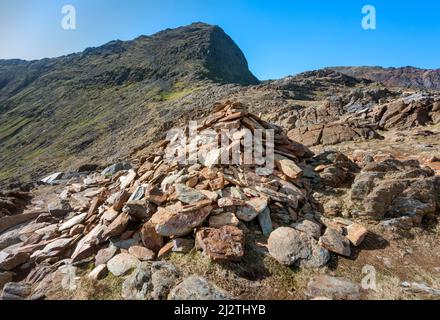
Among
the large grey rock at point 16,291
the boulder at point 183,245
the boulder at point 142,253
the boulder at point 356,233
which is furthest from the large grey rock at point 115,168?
the boulder at point 356,233

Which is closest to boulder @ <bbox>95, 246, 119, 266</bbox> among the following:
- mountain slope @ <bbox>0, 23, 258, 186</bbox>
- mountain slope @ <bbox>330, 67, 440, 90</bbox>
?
mountain slope @ <bbox>0, 23, 258, 186</bbox>

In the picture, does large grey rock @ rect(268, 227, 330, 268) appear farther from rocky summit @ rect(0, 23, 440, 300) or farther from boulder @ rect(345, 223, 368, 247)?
boulder @ rect(345, 223, 368, 247)

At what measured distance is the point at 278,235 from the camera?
632 centimetres

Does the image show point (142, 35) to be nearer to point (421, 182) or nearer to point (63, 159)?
point (63, 159)

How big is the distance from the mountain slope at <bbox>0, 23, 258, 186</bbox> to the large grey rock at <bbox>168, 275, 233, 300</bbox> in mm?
35187

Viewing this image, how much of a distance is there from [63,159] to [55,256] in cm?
5602

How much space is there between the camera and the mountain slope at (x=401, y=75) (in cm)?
17100

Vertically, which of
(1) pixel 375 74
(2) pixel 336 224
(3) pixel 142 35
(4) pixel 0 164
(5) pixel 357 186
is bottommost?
(4) pixel 0 164

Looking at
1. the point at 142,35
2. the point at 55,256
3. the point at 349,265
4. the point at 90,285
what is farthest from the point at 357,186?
the point at 142,35

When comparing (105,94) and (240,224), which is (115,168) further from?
(105,94)

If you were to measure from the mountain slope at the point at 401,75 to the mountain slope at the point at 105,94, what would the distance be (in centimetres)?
8323

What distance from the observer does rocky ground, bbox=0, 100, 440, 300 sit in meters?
5.39
